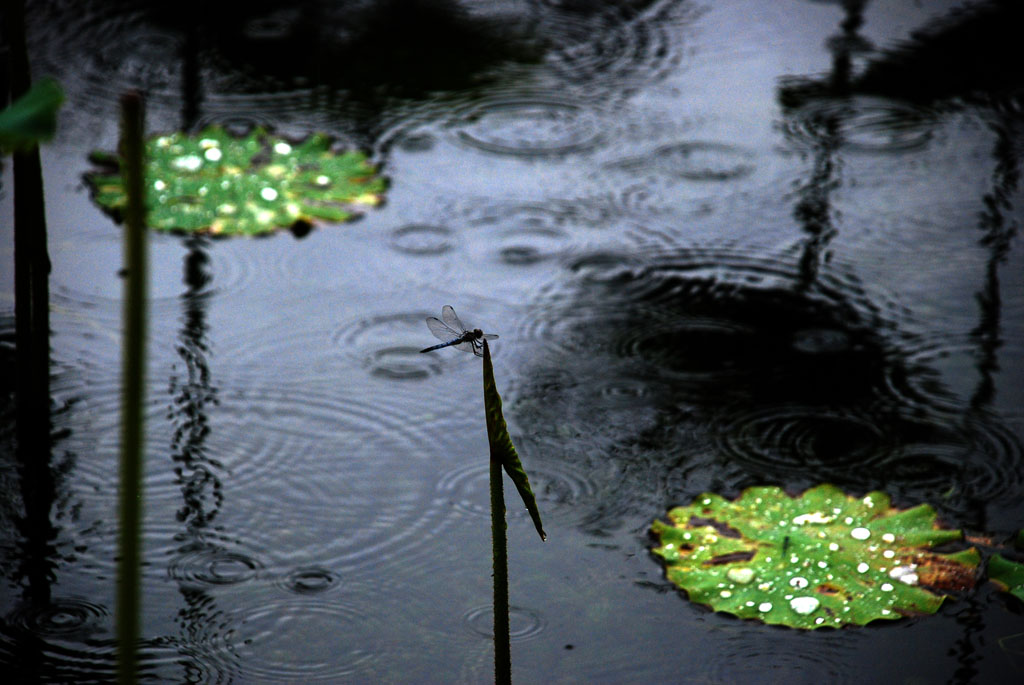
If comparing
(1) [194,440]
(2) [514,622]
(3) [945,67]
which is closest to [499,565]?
(2) [514,622]

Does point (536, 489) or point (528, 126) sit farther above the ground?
point (528, 126)

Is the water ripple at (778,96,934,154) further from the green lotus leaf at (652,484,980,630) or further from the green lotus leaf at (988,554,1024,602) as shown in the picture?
the green lotus leaf at (988,554,1024,602)

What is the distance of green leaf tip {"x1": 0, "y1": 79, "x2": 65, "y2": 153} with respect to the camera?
0.88m

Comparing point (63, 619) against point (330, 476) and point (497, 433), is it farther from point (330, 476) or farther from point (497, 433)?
point (497, 433)

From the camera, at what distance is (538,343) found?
2549mm

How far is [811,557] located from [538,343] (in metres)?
0.93

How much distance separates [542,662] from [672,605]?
261mm

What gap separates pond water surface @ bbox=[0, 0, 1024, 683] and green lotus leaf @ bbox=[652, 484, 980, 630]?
4 cm

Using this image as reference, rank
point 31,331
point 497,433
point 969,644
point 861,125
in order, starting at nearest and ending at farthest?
point 497,433 → point 969,644 → point 31,331 → point 861,125

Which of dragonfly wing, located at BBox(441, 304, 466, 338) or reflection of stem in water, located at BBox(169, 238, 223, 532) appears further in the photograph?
reflection of stem in water, located at BBox(169, 238, 223, 532)

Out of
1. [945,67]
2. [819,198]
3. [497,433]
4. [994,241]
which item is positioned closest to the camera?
[497,433]

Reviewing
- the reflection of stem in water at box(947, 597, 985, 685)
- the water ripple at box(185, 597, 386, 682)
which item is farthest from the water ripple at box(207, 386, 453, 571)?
the reflection of stem in water at box(947, 597, 985, 685)

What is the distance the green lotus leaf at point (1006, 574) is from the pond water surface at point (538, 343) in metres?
0.04

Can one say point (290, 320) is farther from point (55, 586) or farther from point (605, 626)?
point (605, 626)
